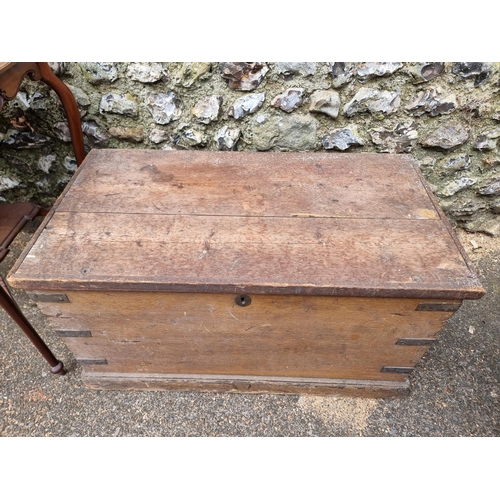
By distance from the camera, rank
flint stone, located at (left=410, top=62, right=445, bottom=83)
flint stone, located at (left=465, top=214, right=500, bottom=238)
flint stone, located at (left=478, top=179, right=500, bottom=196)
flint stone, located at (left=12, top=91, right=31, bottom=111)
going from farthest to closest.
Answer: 1. flint stone, located at (left=465, top=214, right=500, bottom=238)
2. flint stone, located at (left=478, top=179, right=500, bottom=196)
3. flint stone, located at (left=12, top=91, right=31, bottom=111)
4. flint stone, located at (left=410, top=62, right=445, bottom=83)

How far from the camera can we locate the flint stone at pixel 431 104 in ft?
5.09

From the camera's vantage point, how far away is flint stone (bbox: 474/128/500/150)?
5.46 feet

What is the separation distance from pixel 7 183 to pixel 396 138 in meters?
2.02

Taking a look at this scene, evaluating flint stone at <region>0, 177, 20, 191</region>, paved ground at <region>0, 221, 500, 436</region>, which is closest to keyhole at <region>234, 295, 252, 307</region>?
paved ground at <region>0, 221, 500, 436</region>

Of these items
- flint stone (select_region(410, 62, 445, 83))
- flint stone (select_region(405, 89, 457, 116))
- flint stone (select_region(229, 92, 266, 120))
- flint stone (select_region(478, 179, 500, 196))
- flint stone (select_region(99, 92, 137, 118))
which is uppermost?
flint stone (select_region(99, 92, 137, 118))

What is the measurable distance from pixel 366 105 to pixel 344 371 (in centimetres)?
116

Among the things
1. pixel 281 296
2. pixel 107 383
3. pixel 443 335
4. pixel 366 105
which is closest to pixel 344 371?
pixel 281 296

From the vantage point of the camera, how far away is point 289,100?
1.55 metres

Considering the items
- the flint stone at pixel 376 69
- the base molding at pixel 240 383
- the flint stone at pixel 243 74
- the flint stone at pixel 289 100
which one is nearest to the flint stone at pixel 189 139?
the flint stone at pixel 243 74

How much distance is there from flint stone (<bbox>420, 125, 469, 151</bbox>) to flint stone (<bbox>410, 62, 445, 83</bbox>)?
0.25m

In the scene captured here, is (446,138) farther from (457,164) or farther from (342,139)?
(342,139)

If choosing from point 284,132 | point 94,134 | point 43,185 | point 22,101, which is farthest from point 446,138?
point 43,185

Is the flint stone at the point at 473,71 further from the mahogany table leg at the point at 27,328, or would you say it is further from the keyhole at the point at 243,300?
the mahogany table leg at the point at 27,328

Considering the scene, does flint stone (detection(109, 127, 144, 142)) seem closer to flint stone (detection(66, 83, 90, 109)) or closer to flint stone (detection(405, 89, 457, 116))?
flint stone (detection(66, 83, 90, 109))
